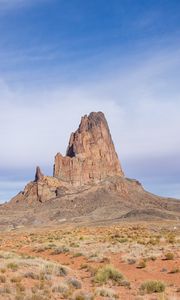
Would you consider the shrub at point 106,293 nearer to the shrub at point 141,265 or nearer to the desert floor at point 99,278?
the desert floor at point 99,278

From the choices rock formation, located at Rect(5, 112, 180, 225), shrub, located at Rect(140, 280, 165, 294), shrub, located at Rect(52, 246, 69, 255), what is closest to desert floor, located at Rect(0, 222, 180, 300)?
shrub, located at Rect(140, 280, 165, 294)

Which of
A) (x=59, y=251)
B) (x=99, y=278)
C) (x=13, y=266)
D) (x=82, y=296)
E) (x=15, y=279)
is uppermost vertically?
(x=59, y=251)

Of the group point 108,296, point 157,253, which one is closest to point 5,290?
point 108,296

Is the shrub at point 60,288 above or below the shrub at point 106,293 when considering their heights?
above

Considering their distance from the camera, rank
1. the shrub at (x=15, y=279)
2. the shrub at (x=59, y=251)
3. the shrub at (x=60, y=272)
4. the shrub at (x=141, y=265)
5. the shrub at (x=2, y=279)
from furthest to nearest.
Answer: the shrub at (x=59, y=251), the shrub at (x=141, y=265), the shrub at (x=60, y=272), the shrub at (x=15, y=279), the shrub at (x=2, y=279)

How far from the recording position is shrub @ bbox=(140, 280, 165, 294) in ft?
62.3

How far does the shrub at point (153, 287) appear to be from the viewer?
18975 millimetres

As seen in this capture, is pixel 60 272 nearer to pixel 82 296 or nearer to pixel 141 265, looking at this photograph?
pixel 82 296

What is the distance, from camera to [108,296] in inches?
701

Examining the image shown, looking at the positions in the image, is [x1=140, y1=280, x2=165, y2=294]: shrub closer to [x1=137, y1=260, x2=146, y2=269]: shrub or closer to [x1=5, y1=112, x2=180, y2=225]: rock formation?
[x1=137, y1=260, x2=146, y2=269]: shrub

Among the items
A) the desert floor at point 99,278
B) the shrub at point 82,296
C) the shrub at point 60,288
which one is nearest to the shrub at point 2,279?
the desert floor at point 99,278

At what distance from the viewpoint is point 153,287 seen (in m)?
19.1

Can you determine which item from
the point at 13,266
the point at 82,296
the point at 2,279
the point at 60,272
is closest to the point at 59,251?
the point at 13,266

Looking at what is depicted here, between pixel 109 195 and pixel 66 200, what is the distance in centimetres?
1651
